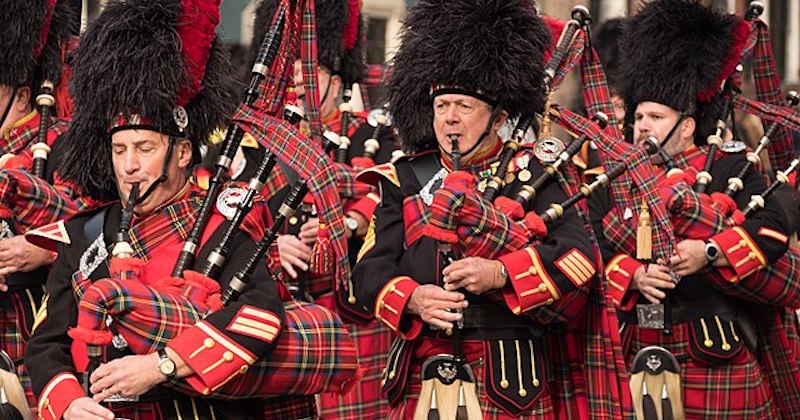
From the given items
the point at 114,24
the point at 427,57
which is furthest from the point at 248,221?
the point at 427,57

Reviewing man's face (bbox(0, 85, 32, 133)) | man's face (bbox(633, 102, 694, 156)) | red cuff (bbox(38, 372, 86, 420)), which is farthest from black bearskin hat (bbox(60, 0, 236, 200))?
man's face (bbox(633, 102, 694, 156))

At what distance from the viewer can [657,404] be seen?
6.91 meters

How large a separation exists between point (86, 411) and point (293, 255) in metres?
2.58

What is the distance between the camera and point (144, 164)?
5.13m

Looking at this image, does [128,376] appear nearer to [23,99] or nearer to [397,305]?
[397,305]

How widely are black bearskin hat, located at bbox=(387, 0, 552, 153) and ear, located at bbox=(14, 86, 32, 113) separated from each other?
5.27 feet

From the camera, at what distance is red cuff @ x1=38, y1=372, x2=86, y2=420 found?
Result: 4.89m

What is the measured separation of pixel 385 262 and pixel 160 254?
969 millimetres

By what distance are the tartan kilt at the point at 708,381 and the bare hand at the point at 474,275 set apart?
65.6 inches

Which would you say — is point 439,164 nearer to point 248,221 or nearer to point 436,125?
point 436,125

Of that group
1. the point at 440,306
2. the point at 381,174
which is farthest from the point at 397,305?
the point at 381,174

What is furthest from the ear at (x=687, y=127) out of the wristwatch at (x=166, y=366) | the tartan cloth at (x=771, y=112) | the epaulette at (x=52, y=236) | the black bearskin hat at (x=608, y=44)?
the wristwatch at (x=166, y=366)

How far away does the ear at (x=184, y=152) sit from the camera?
17.1 ft

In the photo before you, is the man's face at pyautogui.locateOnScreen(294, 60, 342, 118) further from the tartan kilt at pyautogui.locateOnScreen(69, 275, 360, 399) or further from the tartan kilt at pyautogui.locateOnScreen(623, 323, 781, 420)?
the tartan kilt at pyautogui.locateOnScreen(69, 275, 360, 399)
